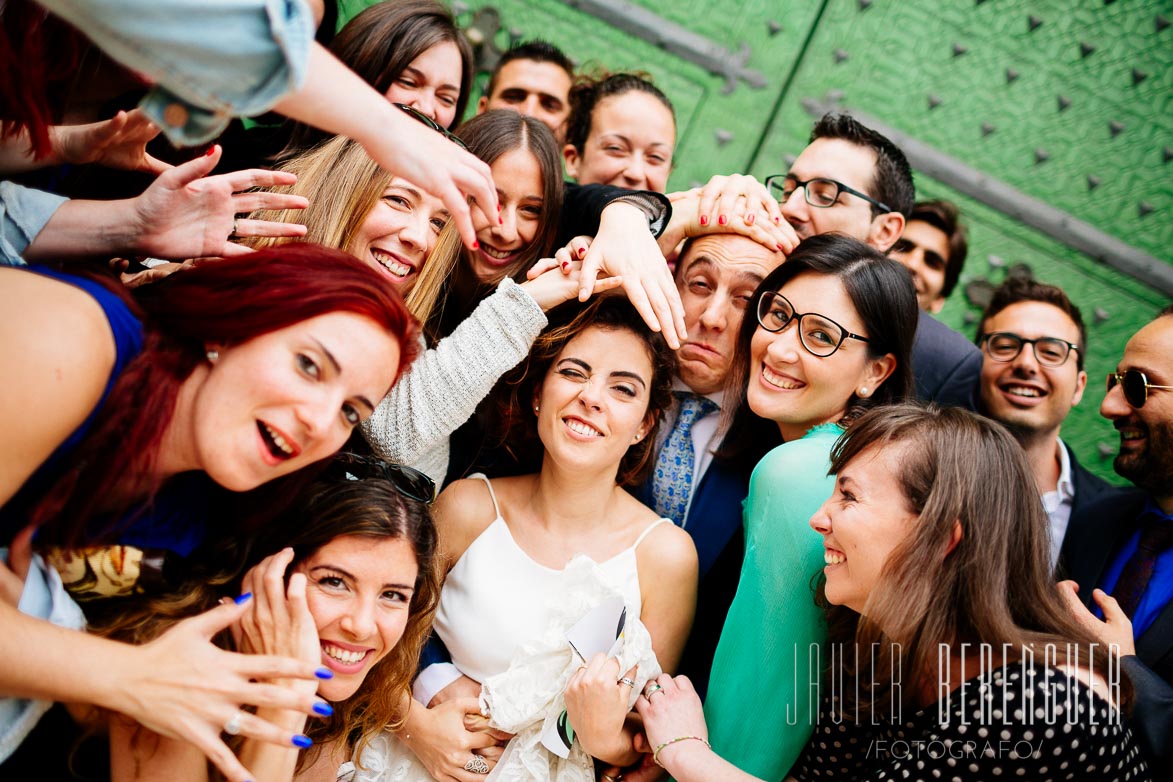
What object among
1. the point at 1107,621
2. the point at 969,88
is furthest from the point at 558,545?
the point at 969,88

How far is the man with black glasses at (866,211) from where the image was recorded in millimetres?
3604

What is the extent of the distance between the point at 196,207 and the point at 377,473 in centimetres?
84

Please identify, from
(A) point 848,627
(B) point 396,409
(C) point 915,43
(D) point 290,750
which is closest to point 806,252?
(A) point 848,627

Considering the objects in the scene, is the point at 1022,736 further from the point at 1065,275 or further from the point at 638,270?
the point at 1065,275

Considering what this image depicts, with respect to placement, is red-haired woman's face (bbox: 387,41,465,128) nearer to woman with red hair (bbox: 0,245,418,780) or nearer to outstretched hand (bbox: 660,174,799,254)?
outstretched hand (bbox: 660,174,799,254)

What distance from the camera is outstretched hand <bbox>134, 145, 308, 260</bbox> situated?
2.21 meters

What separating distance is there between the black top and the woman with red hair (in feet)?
4.72

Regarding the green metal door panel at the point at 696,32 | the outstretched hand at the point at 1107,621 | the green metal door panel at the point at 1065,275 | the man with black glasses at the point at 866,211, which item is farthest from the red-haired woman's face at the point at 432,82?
the outstretched hand at the point at 1107,621

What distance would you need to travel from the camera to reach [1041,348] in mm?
3680

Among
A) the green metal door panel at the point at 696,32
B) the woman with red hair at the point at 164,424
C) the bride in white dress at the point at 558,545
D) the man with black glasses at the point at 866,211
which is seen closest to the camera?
the woman with red hair at the point at 164,424

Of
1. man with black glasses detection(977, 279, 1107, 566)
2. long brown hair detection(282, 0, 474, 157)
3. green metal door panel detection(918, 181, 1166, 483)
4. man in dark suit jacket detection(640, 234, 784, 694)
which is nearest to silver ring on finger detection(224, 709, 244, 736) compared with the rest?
man in dark suit jacket detection(640, 234, 784, 694)

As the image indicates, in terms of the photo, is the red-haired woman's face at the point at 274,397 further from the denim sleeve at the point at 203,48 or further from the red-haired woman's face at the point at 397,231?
the red-haired woman's face at the point at 397,231

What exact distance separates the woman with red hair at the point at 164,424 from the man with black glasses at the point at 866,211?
2109 millimetres

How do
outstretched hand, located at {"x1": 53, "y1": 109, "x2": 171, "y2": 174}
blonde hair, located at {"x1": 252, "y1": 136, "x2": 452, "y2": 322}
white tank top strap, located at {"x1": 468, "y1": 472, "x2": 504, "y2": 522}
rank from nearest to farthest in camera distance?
1. outstretched hand, located at {"x1": 53, "y1": 109, "x2": 171, "y2": 174}
2. blonde hair, located at {"x1": 252, "y1": 136, "x2": 452, "y2": 322}
3. white tank top strap, located at {"x1": 468, "y1": 472, "x2": 504, "y2": 522}
